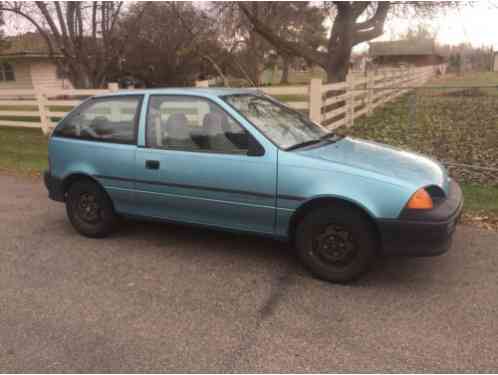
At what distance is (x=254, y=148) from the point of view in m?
3.90

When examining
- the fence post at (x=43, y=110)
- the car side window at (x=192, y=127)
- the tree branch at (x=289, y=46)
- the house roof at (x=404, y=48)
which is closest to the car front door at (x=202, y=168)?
the car side window at (x=192, y=127)

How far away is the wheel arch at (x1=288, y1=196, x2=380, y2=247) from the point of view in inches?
140

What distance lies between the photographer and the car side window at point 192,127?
4.05 m

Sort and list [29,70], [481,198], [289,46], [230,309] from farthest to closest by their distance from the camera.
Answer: [29,70], [289,46], [481,198], [230,309]

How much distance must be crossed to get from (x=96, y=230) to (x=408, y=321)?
3.40m

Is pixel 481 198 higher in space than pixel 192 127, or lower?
lower

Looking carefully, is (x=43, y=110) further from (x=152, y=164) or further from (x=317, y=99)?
(x=152, y=164)

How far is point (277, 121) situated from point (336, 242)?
54.3 inches

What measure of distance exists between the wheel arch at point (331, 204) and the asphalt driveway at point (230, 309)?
53 centimetres

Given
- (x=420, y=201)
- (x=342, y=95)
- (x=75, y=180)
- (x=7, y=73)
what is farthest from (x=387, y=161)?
(x=7, y=73)

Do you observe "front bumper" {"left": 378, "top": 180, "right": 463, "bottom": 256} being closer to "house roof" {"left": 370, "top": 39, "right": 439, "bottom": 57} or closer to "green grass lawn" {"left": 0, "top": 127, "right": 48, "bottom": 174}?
"green grass lawn" {"left": 0, "top": 127, "right": 48, "bottom": 174}

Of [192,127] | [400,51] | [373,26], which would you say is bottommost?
[192,127]

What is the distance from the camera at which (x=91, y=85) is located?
1791cm

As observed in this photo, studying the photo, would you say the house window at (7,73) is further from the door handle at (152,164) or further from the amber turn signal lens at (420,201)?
the amber turn signal lens at (420,201)
